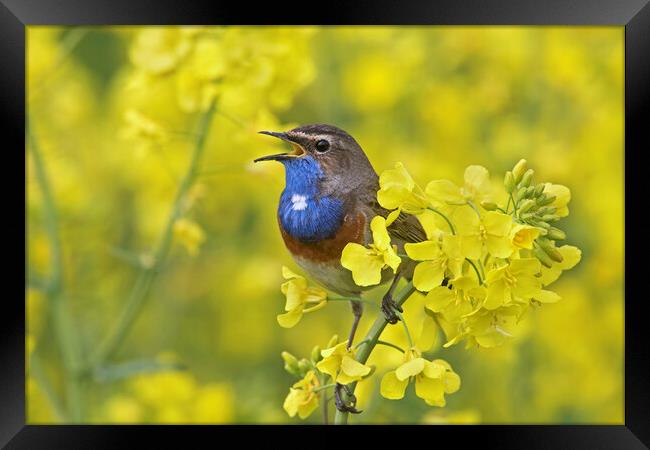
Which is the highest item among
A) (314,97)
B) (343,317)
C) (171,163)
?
(314,97)

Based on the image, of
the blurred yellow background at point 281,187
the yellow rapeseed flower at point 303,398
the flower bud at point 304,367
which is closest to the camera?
the yellow rapeseed flower at point 303,398

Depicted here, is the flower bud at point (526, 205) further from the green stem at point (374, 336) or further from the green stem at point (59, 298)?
the green stem at point (59, 298)

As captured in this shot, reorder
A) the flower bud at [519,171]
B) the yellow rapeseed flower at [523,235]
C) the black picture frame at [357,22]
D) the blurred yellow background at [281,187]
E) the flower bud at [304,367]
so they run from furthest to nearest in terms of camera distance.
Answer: the blurred yellow background at [281,187] < the black picture frame at [357,22] < the flower bud at [304,367] < the flower bud at [519,171] < the yellow rapeseed flower at [523,235]

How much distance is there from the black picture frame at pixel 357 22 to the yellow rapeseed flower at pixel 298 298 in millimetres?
419

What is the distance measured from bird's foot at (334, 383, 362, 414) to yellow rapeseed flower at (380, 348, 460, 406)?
0.43 ft

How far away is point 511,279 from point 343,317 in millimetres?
2821

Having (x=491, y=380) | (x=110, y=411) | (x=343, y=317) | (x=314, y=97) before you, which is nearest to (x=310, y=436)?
(x=110, y=411)

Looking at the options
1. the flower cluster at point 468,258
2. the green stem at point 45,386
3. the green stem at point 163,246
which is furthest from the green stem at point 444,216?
the green stem at point 45,386

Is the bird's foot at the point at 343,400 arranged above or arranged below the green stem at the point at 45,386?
above

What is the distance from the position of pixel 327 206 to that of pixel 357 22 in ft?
1.49

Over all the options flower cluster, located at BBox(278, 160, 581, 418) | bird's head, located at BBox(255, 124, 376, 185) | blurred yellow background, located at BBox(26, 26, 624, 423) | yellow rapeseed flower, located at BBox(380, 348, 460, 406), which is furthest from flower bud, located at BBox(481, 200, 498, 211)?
blurred yellow background, located at BBox(26, 26, 624, 423)

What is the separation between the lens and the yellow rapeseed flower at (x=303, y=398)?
7.18ft

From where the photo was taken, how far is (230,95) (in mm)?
3229

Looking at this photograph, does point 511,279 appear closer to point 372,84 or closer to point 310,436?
point 310,436
